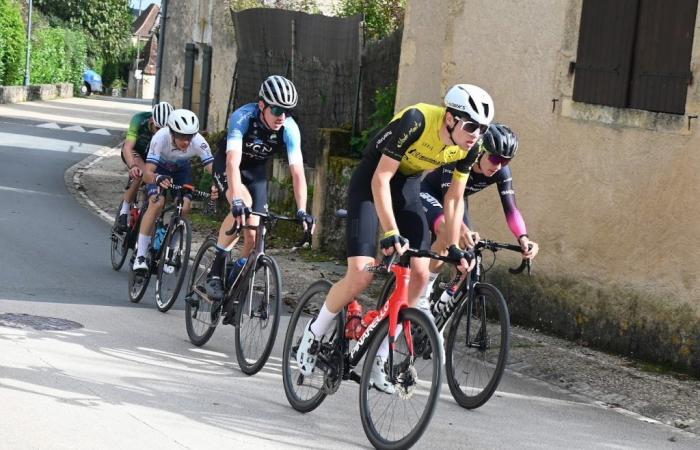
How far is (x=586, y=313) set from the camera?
400 inches

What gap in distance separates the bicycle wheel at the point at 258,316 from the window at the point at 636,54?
3.43m

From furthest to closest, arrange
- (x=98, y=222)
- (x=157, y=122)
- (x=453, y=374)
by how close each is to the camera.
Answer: (x=98, y=222) < (x=157, y=122) < (x=453, y=374)

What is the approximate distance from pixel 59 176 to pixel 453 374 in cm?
1611

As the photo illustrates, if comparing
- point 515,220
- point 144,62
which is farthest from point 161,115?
point 144,62

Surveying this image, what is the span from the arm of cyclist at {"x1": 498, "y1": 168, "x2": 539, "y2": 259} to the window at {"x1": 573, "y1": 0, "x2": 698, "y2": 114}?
198 cm

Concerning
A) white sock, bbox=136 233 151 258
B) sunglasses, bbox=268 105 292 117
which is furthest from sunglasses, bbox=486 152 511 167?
white sock, bbox=136 233 151 258

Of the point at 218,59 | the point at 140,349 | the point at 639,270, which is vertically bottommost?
the point at 140,349

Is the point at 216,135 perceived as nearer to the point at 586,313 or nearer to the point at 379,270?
the point at 586,313

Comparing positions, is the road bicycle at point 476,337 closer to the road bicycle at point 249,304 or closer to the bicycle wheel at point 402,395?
the road bicycle at point 249,304

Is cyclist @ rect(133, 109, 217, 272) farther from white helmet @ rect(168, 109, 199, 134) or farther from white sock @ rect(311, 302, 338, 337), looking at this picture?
white sock @ rect(311, 302, 338, 337)

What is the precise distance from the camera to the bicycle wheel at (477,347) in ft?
24.2

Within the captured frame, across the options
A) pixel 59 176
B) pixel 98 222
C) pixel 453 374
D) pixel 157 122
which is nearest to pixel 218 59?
pixel 59 176

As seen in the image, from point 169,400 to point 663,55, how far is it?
4773 mm

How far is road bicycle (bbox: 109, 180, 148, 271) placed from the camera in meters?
11.9
